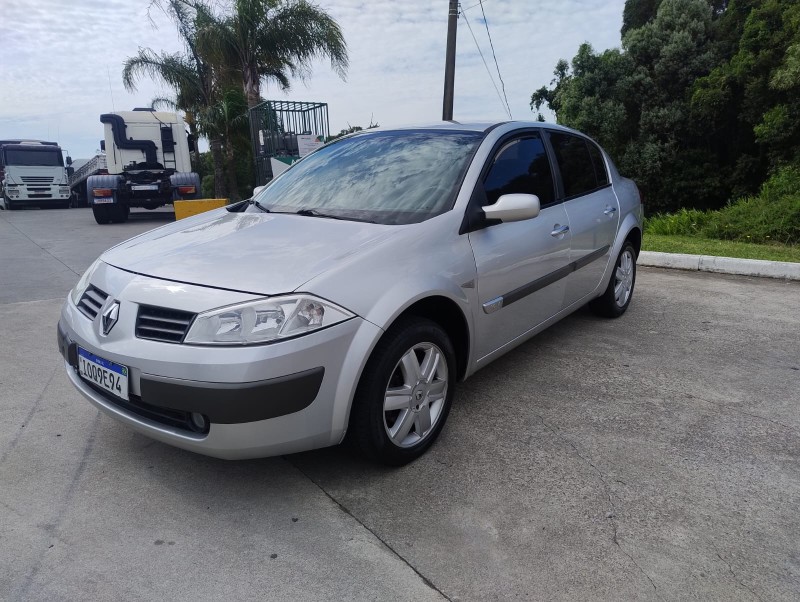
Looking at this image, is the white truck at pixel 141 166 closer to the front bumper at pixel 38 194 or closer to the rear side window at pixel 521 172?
the front bumper at pixel 38 194

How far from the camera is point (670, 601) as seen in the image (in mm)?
1953

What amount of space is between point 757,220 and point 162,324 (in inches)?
389

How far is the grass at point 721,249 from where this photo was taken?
7332 mm

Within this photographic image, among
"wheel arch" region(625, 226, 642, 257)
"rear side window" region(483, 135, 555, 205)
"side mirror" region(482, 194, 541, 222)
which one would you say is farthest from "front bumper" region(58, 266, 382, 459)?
"wheel arch" region(625, 226, 642, 257)

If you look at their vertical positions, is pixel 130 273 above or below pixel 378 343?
above

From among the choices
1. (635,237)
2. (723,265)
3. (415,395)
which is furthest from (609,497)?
(723,265)

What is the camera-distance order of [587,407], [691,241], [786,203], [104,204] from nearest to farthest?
1. [587,407]
2. [691,241]
3. [786,203]
4. [104,204]

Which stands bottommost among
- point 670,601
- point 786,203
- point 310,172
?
point 670,601

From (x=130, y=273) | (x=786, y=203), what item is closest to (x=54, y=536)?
(x=130, y=273)

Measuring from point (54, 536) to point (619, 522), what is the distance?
2.15 meters

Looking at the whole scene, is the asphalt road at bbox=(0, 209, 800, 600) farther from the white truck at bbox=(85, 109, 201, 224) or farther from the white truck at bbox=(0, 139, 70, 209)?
the white truck at bbox=(0, 139, 70, 209)

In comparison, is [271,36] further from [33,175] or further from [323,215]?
[323,215]

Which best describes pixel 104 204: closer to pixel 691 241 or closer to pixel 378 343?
pixel 691 241

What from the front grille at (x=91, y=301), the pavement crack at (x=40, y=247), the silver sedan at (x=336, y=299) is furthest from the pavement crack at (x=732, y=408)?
the pavement crack at (x=40, y=247)
